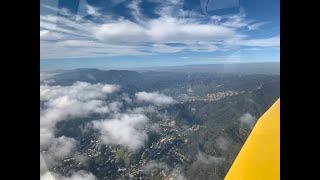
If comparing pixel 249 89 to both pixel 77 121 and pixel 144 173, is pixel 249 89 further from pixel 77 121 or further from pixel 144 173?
pixel 77 121

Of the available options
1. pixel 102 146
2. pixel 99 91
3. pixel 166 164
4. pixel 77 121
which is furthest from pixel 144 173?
pixel 99 91

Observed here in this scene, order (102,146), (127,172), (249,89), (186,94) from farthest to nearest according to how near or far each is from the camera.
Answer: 1. (102,146)
2. (127,172)
3. (249,89)
4. (186,94)
